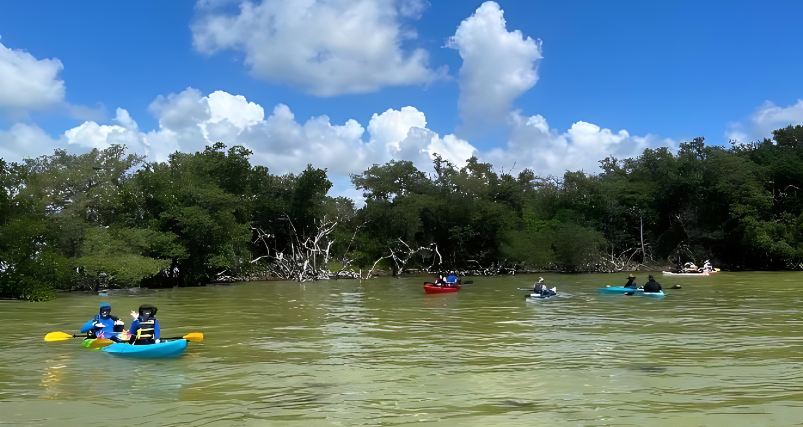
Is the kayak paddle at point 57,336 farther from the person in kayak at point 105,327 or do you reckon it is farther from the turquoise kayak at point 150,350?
the turquoise kayak at point 150,350

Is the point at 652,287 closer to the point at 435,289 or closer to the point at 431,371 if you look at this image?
the point at 435,289

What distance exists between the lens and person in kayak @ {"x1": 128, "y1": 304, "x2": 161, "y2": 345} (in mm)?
14227

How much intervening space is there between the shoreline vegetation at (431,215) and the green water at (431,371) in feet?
57.3

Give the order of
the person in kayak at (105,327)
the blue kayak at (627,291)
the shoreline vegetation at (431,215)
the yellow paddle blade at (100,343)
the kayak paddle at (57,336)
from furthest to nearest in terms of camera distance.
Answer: the shoreline vegetation at (431,215), the blue kayak at (627,291), the kayak paddle at (57,336), the person in kayak at (105,327), the yellow paddle blade at (100,343)

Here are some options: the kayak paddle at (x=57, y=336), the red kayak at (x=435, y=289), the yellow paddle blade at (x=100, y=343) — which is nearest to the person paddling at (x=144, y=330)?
the yellow paddle blade at (x=100, y=343)

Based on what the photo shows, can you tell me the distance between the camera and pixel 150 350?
1398 cm

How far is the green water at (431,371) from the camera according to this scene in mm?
8828

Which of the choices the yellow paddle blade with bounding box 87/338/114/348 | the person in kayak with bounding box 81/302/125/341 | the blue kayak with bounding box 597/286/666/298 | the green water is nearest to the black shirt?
the blue kayak with bounding box 597/286/666/298

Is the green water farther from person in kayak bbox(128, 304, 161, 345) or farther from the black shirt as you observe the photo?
the black shirt

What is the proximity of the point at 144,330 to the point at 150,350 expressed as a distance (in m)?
0.55

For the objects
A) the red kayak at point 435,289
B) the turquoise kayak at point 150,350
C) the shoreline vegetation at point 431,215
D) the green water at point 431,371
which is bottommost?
the green water at point 431,371

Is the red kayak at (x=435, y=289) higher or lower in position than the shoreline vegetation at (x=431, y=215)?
lower

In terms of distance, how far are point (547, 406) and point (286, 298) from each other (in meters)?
24.2

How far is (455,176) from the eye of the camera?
197 ft
